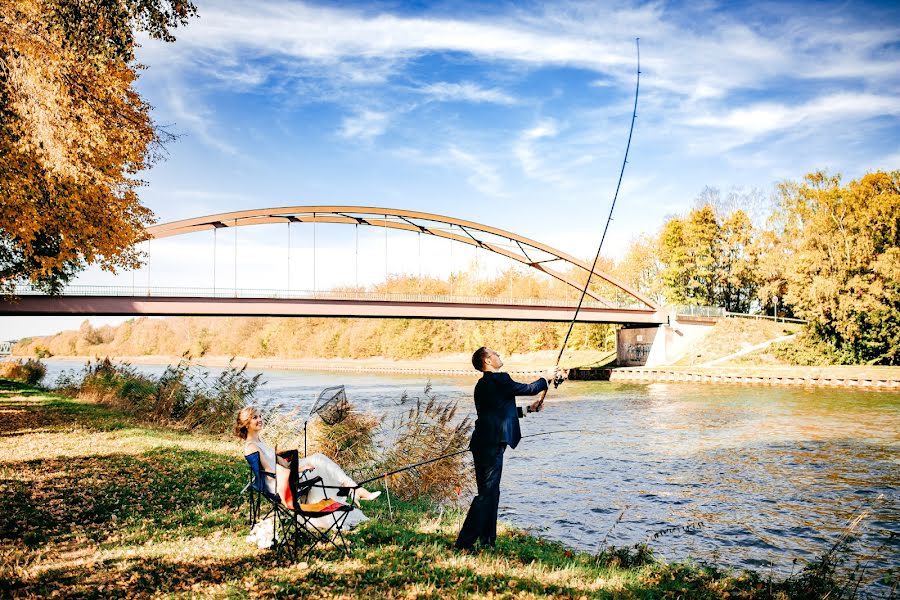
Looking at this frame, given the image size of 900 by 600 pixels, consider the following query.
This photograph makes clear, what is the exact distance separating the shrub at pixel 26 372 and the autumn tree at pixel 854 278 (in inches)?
1604

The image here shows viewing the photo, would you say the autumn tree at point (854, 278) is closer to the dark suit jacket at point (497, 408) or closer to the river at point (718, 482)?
the river at point (718, 482)

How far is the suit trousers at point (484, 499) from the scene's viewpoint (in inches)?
215

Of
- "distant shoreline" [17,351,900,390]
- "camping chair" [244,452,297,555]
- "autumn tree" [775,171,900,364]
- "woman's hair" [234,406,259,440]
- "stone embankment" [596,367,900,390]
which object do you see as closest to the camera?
"camping chair" [244,452,297,555]

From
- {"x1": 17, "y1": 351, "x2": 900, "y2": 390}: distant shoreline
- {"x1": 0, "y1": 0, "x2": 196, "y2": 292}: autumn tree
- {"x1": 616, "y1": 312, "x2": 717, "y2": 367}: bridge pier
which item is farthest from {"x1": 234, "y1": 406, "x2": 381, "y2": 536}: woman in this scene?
{"x1": 616, "y1": 312, "x2": 717, "y2": 367}: bridge pier

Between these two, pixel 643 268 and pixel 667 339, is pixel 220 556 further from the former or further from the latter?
pixel 643 268

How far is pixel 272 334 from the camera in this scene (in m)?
89.4

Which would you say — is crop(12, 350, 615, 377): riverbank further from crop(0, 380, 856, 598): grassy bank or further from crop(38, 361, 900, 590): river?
crop(0, 380, 856, 598): grassy bank

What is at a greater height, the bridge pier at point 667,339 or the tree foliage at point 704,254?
the tree foliage at point 704,254

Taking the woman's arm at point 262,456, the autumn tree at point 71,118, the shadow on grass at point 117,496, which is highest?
the autumn tree at point 71,118

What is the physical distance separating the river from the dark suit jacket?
3032 mm

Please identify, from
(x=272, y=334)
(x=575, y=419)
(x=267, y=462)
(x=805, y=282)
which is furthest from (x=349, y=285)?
(x=267, y=462)

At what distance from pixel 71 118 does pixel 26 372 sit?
25368mm

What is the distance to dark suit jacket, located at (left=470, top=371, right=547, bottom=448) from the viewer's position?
17.7 feet

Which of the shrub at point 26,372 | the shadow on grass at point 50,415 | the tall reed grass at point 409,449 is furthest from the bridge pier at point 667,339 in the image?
the tall reed grass at point 409,449
